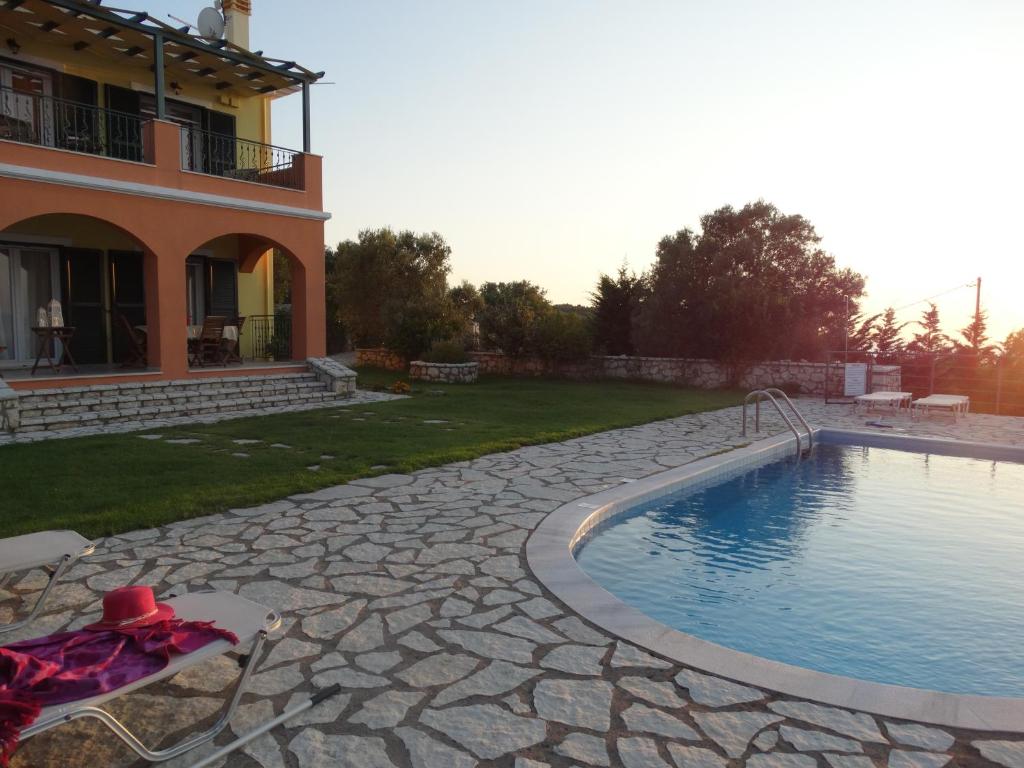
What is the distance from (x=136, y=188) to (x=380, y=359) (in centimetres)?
1135

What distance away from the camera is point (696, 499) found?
7.79 metres

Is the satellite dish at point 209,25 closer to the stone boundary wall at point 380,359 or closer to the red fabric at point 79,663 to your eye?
the stone boundary wall at point 380,359

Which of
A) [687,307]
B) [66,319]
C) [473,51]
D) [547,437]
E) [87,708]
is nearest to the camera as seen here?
[87,708]

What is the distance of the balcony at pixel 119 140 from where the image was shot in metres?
12.2

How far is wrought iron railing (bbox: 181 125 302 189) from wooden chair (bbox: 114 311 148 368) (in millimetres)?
3379

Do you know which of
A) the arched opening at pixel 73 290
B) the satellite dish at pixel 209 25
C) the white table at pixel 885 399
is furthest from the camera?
the white table at pixel 885 399

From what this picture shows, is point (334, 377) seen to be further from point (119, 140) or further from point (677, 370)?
point (677, 370)

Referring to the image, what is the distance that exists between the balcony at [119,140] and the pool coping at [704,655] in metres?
10.4

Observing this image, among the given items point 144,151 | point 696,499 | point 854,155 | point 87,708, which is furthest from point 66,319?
point 854,155

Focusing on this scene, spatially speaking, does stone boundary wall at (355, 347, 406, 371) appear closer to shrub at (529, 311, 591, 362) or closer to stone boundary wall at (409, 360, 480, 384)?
stone boundary wall at (409, 360, 480, 384)

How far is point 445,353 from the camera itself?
731 inches

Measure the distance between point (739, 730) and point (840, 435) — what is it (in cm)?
988

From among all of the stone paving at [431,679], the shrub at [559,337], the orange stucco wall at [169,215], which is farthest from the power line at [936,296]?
the stone paving at [431,679]

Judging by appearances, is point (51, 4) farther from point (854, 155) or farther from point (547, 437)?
point (854, 155)
